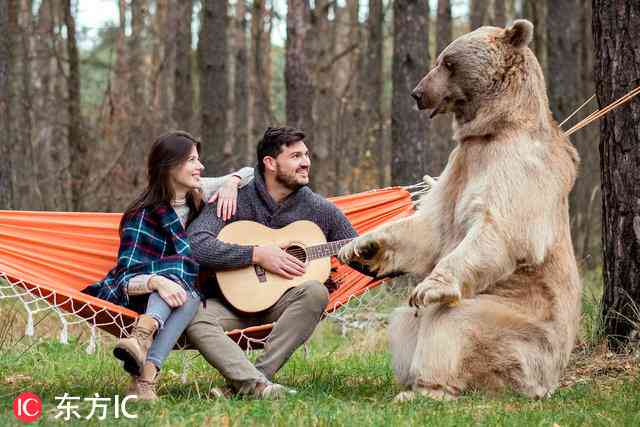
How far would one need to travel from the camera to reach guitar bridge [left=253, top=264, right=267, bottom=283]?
16.2ft

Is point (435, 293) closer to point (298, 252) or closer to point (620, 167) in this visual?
point (298, 252)

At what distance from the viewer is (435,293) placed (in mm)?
4055

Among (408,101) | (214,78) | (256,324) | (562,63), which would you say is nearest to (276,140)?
(256,324)

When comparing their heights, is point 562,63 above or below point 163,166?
above

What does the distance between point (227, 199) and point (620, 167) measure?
7.16 feet

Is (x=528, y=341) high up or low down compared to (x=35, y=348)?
up

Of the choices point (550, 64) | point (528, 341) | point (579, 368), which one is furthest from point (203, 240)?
point (550, 64)

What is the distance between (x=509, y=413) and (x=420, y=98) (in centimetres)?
155

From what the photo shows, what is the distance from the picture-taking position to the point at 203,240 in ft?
16.0

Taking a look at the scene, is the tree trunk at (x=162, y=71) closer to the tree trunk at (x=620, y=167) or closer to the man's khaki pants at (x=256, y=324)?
the man's khaki pants at (x=256, y=324)

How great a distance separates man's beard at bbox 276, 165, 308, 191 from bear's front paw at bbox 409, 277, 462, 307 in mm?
1306

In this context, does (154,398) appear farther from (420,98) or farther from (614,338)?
(614,338)

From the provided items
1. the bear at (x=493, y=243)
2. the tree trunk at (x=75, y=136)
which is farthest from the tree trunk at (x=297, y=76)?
the bear at (x=493, y=243)

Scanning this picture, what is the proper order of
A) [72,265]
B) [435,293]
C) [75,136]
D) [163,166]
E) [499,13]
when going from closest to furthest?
[435,293] → [163,166] → [72,265] → [75,136] → [499,13]
